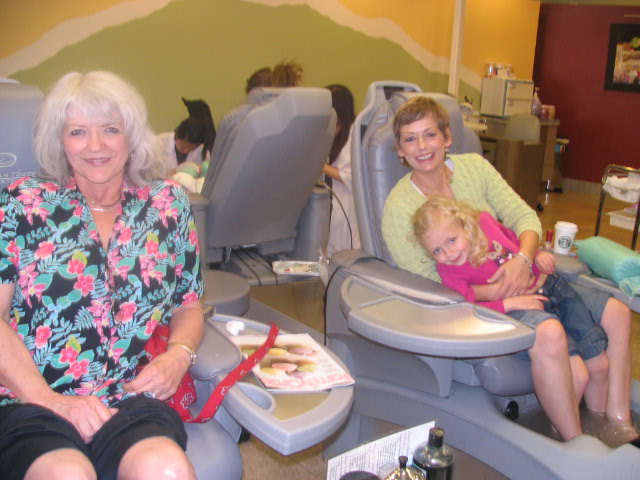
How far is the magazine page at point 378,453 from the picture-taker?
127 centimetres

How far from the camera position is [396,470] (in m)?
1.28

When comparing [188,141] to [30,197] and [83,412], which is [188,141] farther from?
[83,412]

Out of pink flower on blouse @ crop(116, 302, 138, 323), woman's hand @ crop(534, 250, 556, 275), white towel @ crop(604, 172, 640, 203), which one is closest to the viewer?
pink flower on blouse @ crop(116, 302, 138, 323)

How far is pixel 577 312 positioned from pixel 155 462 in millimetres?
1221

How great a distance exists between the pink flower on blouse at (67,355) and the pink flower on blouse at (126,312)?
113 millimetres

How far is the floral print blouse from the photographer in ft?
4.26

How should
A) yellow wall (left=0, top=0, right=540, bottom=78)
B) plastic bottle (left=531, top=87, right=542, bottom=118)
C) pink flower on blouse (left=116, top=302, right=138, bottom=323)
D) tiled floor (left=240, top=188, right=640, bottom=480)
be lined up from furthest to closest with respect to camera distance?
plastic bottle (left=531, top=87, right=542, bottom=118), yellow wall (left=0, top=0, right=540, bottom=78), tiled floor (left=240, top=188, right=640, bottom=480), pink flower on blouse (left=116, top=302, right=138, bottom=323)

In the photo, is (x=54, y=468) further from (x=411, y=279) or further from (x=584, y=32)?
(x=584, y=32)

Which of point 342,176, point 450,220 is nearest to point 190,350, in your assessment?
point 450,220

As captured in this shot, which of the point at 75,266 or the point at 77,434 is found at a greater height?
the point at 75,266

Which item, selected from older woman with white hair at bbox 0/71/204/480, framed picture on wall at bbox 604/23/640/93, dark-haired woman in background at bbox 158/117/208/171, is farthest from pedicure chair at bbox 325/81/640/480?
framed picture on wall at bbox 604/23/640/93

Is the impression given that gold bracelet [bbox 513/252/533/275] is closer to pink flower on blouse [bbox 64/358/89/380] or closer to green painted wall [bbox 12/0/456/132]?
pink flower on blouse [bbox 64/358/89/380]

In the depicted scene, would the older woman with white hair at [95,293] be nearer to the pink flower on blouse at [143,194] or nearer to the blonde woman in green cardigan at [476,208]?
the pink flower on blouse at [143,194]

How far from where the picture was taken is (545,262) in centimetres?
189
